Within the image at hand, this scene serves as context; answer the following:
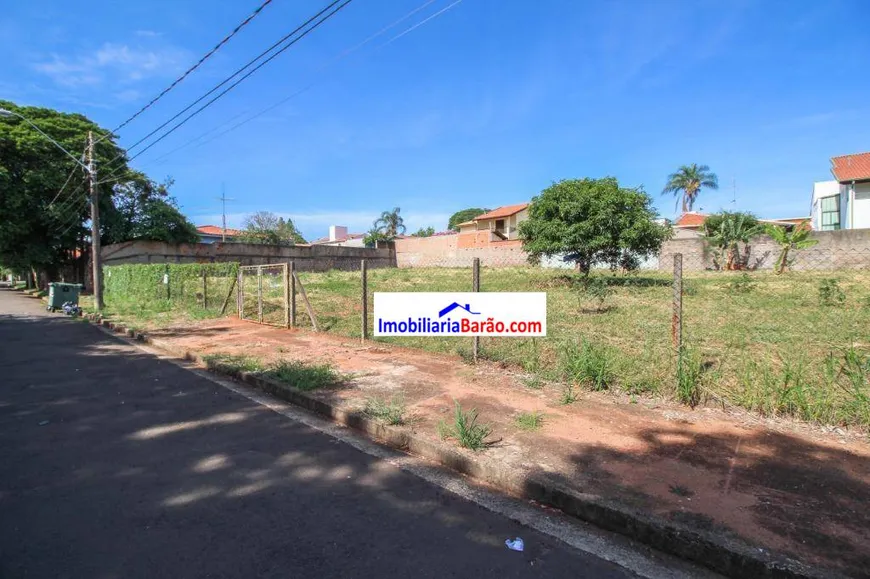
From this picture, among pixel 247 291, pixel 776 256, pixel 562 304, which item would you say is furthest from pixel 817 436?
pixel 776 256

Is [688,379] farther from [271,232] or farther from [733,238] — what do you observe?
[271,232]

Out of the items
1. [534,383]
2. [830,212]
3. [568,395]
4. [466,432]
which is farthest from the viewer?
[830,212]

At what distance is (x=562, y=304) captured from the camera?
11.7 m

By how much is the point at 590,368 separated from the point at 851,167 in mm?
31213

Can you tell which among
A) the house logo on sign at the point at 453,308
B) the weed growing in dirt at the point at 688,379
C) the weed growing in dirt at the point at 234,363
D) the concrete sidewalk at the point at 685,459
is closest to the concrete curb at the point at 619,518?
the concrete sidewalk at the point at 685,459

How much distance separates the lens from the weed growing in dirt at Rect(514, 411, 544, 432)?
439cm

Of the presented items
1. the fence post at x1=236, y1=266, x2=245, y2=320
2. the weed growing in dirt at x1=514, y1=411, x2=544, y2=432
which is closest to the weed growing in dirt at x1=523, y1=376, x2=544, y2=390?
the weed growing in dirt at x1=514, y1=411, x2=544, y2=432

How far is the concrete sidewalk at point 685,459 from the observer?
271cm

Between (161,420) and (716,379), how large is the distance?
606 cm

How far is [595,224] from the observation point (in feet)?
52.7

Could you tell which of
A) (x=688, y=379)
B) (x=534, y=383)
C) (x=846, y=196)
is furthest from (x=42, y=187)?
(x=846, y=196)

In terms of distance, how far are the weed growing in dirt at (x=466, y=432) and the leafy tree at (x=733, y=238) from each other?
25402mm

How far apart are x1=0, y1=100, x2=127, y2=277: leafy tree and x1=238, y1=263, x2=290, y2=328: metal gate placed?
47.1 ft

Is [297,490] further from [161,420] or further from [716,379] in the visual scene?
[716,379]
